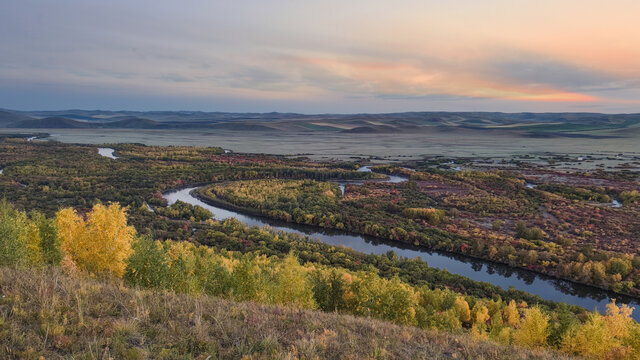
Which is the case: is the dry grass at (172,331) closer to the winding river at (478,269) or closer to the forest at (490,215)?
the winding river at (478,269)

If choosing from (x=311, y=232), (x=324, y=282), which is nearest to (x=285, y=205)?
(x=311, y=232)

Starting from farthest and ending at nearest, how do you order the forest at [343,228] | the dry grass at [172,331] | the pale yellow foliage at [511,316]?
1. the pale yellow foliage at [511,316]
2. the forest at [343,228]
3. the dry grass at [172,331]

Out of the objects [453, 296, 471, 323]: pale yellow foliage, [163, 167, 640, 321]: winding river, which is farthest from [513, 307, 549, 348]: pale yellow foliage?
[163, 167, 640, 321]: winding river

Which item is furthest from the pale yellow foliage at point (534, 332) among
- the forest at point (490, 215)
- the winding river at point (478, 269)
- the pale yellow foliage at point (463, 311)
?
the forest at point (490, 215)

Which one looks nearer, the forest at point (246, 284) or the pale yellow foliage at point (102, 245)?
the forest at point (246, 284)

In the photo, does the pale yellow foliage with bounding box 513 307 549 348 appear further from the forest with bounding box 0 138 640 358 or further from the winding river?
the winding river

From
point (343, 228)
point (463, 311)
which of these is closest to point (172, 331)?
point (463, 311)

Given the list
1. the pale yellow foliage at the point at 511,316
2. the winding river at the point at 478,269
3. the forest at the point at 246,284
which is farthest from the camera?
the winding river at the point at 478,269
